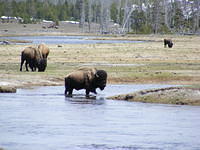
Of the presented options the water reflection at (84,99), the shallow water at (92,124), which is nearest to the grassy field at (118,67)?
the water reflection at (84,99)

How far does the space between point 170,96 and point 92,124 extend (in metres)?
5.05

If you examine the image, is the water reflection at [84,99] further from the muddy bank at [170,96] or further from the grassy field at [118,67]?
the grassy field at [118,67]

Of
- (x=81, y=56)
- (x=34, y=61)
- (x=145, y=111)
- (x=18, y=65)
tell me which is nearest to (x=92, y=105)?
(x=145, y=111)

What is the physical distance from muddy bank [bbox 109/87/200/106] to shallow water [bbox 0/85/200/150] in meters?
0.44

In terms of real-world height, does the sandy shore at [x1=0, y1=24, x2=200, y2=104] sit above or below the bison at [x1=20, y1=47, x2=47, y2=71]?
below

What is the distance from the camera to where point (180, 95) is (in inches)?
848

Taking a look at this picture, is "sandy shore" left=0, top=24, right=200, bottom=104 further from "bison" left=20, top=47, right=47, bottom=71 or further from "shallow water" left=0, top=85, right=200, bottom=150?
"shallow water" left=0, top=85, right=200, bottom=150

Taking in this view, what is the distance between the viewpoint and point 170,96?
71.3ft

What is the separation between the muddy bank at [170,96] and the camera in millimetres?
21147

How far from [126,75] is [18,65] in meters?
8.08

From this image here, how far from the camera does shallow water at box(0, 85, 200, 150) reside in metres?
14.4

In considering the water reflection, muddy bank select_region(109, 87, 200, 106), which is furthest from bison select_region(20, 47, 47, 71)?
muddy bank select_region(109, 87, 200, 106)

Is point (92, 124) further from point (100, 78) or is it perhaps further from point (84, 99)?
point (100, 78)

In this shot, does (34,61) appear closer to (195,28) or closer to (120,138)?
(120,138)
